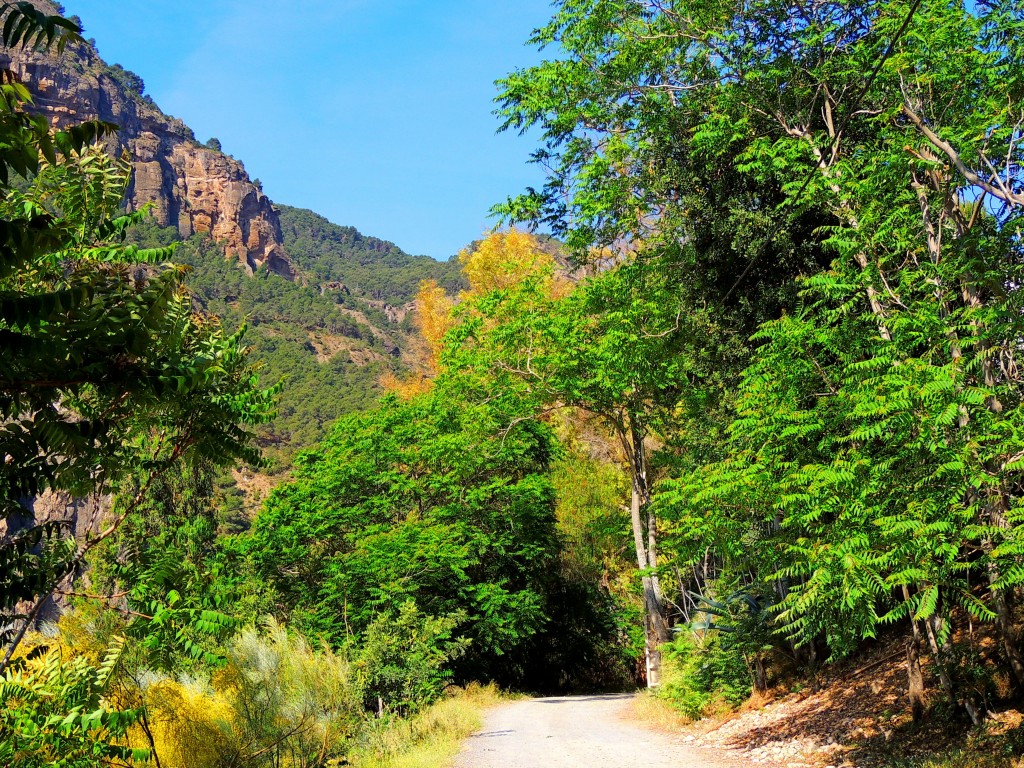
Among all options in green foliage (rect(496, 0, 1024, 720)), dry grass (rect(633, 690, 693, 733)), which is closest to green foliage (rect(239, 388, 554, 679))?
dry grass (rect(633, 690, 693, 733))

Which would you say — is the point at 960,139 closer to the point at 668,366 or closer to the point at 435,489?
the point at 668,366

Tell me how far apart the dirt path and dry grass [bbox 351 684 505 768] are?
289 millimetres

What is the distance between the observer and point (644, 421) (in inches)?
835

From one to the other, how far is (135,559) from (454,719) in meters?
12.0

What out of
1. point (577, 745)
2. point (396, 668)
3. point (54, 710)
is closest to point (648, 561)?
point (396, 668)

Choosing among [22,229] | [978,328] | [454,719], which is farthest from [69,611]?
[978,328]

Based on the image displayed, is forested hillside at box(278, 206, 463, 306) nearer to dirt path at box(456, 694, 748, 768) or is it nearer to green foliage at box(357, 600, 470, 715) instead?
green foliage at box(357, 600, 470, 715)

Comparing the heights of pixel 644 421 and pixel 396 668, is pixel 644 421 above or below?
above

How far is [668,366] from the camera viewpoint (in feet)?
58.9

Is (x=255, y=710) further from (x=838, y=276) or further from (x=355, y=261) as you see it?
(x=355, y=261)

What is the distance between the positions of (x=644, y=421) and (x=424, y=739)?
1070 centimetres

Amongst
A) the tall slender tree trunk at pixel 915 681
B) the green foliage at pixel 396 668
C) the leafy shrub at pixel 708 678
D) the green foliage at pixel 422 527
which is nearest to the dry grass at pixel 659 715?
the leafy shrub at pixel 708 678

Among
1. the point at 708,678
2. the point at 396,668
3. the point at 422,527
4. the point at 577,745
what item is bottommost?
the point at 577,745

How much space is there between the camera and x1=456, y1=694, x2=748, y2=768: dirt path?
10.4 m
